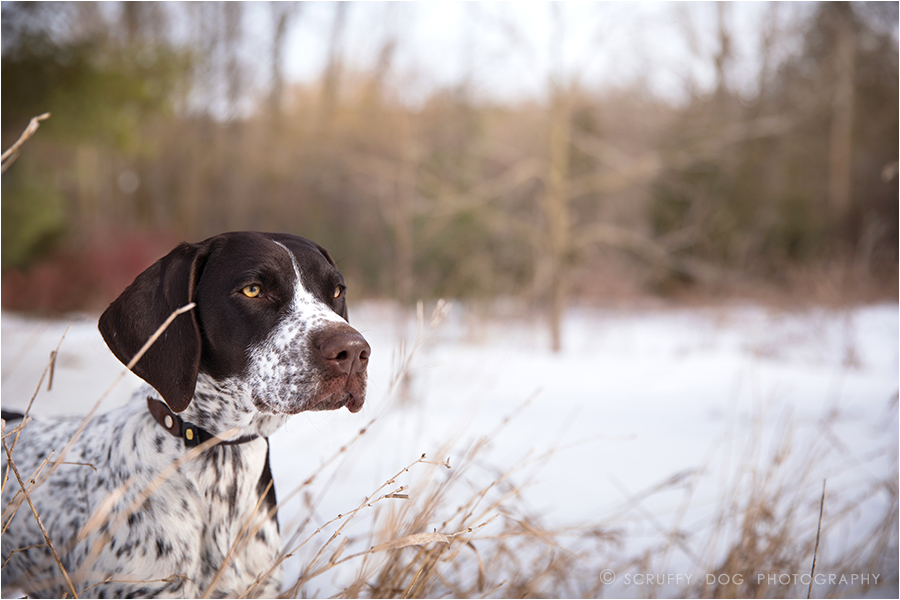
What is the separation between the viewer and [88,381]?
4.30m

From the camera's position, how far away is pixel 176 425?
1435 mm

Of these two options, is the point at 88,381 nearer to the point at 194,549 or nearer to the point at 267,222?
the point at 194,549

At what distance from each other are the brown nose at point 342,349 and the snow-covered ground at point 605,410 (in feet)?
0.57

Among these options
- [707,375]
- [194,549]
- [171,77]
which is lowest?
[707,375]

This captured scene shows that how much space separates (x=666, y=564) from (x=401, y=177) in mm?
4950

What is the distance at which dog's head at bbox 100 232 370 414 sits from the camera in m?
1.37

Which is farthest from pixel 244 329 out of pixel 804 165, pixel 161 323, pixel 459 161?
pixel 804 165

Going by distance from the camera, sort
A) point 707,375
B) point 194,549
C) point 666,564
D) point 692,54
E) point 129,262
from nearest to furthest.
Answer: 1. point 194,549
2. point 666,564
3. point 707,375
4. point 692,54
5. point 129,262

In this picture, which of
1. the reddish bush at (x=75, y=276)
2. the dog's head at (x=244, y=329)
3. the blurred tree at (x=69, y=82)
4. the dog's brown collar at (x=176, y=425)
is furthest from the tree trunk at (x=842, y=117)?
the dog's brown collar at (x=176, y=425)

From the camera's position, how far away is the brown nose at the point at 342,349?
135 cm

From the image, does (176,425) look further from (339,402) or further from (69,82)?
(69,82)

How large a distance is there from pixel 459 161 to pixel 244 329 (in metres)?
9.99

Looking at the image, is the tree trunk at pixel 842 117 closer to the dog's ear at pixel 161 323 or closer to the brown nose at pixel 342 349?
the brown nose at pixel 342 349

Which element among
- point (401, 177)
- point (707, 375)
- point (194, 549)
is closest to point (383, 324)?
point (401, 177)
